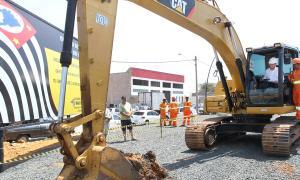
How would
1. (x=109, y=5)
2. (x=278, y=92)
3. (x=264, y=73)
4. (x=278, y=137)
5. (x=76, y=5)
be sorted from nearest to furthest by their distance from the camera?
(x=76, y=5), (x=109, y=5), (x=278, y=137), (x=278, y=92), (x=264, y=73)

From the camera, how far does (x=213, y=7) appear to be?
8062mm

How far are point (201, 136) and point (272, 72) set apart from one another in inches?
92.8

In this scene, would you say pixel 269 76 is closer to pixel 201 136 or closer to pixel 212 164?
pixel 201 136

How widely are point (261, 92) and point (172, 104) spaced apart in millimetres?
9514

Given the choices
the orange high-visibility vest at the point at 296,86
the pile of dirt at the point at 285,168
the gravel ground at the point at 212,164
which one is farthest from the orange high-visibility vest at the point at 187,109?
the pile of dirt at the point at 285,168

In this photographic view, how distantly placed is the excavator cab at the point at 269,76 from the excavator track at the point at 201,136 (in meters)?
1.21

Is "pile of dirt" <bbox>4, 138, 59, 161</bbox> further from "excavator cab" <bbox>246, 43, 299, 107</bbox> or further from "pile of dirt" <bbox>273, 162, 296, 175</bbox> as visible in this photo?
"pile of dirt" <bbox>273, 162, 296, 175</bbox>

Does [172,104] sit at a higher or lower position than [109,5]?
lower

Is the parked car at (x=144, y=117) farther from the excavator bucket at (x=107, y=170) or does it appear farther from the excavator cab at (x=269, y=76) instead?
the excavator bucket at (x=107, y=170)

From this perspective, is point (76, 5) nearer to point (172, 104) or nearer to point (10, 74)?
point (10, 74)

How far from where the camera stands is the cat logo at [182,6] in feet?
20.7

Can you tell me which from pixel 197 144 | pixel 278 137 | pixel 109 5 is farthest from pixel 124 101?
pixel 109 5

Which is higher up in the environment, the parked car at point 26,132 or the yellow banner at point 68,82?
the yellow banner at point 68,82

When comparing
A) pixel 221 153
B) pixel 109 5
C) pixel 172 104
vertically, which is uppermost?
pixel 109 5
